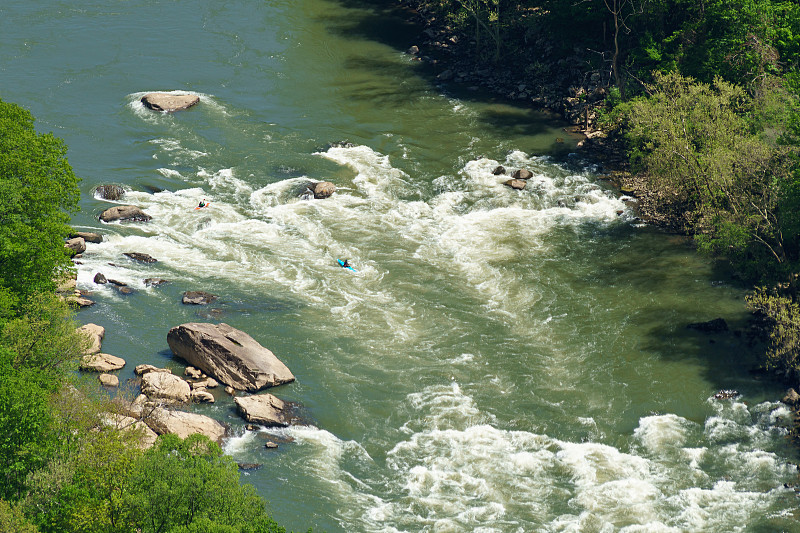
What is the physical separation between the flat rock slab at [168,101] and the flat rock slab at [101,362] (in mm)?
32535

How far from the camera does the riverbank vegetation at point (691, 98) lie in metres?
51.3

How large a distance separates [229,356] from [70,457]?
1241cm

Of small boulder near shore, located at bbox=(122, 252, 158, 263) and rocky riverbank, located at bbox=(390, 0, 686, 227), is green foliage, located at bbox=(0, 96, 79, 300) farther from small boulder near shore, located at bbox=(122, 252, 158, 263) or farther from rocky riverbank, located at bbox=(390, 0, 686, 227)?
rocky riverbank, located at bbox=(390, 0, 686, 227)

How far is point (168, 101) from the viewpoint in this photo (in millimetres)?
74375

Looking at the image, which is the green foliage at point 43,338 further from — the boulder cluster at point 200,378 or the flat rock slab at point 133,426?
the flat rock slab at point 133,426

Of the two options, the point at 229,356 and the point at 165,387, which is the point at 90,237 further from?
the point at 165,387

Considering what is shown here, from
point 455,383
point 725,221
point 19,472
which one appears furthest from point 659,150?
point 19,472

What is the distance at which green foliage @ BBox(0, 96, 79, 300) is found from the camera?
144 ft

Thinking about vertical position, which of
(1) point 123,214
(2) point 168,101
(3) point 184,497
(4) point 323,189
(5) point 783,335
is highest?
(2) point 168,101

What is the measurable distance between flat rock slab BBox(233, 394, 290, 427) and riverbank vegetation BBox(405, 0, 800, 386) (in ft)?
81.5

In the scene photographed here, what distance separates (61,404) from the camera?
36.7 meters

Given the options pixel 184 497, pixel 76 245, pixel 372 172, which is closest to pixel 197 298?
pixel 76 245

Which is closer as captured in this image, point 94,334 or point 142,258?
point 94,334

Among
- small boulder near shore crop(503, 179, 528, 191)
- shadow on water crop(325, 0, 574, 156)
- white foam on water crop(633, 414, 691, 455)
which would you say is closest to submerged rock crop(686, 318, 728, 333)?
white foam on water crop(633, 414, 691, 455)
